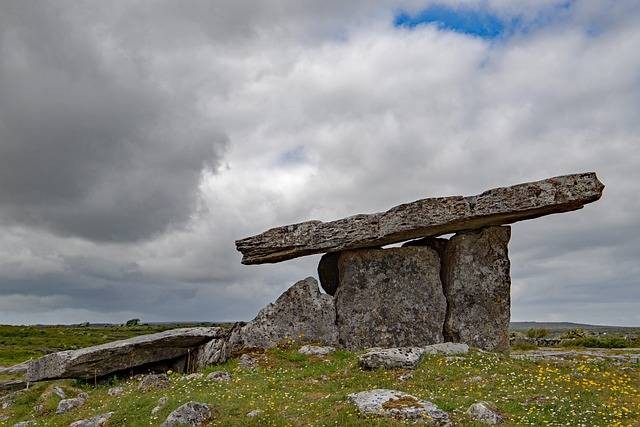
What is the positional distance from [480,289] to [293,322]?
26.2ft

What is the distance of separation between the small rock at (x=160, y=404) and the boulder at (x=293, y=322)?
703cm

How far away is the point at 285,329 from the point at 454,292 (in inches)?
289

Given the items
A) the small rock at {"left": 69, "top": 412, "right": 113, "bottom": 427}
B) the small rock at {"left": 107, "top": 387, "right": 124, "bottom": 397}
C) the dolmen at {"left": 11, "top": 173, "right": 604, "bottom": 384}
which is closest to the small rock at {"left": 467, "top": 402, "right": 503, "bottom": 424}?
the small rock at {"left": 69, "top": 412, "right": 113, "bottom": 427}

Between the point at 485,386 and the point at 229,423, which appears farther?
the point at 485,386

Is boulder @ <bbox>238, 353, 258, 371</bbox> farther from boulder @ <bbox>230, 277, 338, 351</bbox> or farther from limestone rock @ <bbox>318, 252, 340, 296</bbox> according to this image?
limestone rock @ <bbox>318, 252, 340, 296</bbox>

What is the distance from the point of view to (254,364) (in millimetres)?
22391

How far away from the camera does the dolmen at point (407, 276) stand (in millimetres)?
25328

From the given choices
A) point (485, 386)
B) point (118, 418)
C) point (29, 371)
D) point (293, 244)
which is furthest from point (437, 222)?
point (29, 371)

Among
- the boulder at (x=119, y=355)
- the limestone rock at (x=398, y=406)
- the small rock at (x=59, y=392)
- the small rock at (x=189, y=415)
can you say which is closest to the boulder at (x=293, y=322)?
the boulder at (x=119, y=355)

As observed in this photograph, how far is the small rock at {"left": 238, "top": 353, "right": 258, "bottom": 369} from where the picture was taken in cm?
2214

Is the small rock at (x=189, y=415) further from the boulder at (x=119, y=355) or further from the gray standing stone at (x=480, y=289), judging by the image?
the gray standing stone at (x=480, y=289)

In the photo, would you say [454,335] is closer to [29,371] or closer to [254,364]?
[254,364]

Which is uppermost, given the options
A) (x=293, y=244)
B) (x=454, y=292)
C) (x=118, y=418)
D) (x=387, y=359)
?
(x=293, y=244)

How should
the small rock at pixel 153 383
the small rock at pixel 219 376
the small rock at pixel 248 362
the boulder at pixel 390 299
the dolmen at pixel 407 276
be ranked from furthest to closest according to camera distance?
the boulder at pixel 390 299
the dolmen at pixel 407 276
the small rock at pixel 248 362
the small rock at pixel 153 383
the small rock at pixel 219 376
